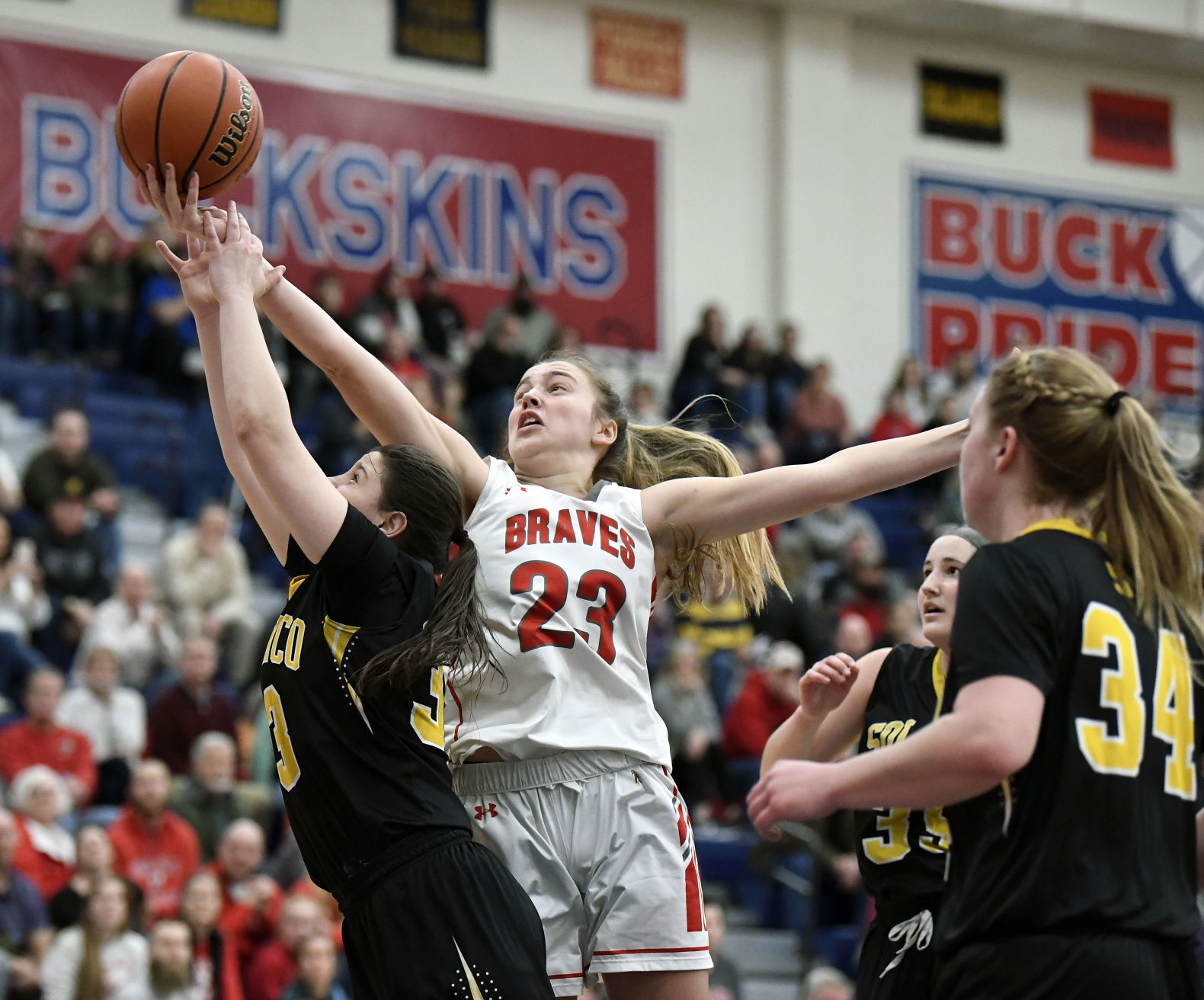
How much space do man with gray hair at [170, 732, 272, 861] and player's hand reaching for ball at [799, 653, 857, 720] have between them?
20.1 feet

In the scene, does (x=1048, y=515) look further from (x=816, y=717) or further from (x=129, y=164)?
(x=129, y=164)

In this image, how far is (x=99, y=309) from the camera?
1360cm

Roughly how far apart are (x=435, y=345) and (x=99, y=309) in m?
3.04

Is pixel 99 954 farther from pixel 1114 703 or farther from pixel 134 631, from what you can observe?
pixel 1114 703

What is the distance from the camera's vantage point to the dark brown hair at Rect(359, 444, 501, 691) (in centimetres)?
347

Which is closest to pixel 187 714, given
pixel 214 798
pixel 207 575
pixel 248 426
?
pixel 214 798

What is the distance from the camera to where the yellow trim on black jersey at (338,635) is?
3326 millimetres

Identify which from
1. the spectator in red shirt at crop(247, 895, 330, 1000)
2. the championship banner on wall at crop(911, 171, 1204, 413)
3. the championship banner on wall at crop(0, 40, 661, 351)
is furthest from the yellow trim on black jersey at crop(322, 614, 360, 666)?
the championship banner on wall at crop(911, 171, 1204, 413)

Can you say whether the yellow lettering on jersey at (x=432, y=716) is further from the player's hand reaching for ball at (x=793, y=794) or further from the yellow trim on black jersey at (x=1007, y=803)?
the yellow trim on black jersey at (x=1007, y=803)

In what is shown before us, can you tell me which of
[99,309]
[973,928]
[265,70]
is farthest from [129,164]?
[265,70]

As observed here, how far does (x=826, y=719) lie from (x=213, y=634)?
7.30m

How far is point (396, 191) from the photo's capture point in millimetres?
16688

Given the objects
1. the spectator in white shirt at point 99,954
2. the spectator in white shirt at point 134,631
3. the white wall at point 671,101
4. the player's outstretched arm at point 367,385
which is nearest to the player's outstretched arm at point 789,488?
the player's outstretched arm at point 367,385

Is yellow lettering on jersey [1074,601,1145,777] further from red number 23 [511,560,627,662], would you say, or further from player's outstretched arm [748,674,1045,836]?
red number 23 [511,560,627,662]
